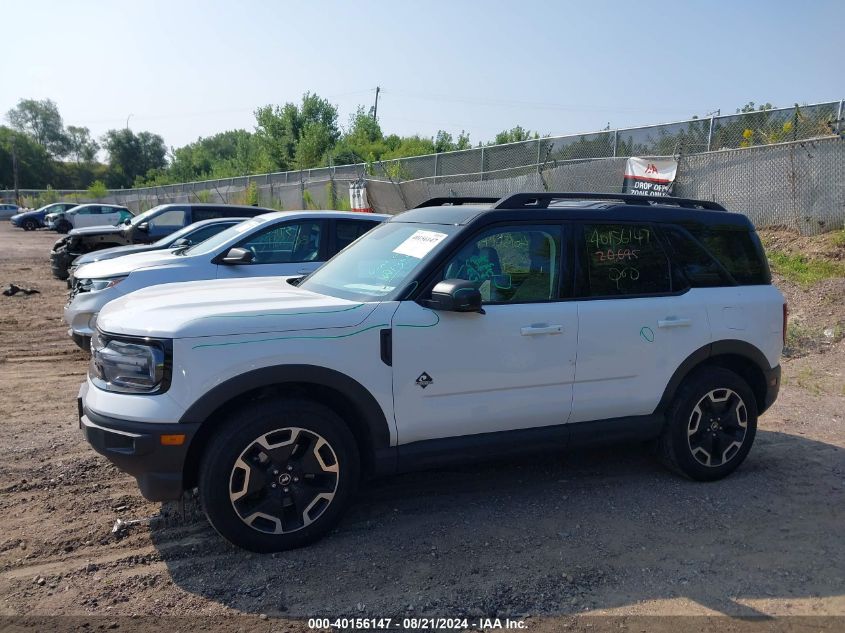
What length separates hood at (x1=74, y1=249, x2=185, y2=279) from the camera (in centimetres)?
819

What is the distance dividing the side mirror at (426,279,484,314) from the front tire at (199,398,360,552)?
850 millimetres

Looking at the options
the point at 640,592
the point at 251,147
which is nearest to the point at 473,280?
the point at 640,592

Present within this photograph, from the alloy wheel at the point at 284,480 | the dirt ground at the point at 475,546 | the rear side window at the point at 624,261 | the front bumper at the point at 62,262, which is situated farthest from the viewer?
the front bumper at the point at 62,262

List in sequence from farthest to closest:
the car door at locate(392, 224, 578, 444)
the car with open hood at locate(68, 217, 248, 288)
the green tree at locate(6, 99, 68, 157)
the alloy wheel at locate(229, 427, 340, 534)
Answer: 1. the green tree at locate(6, 99, 68, 157)
2. the car with open hood at locate(68, 217, 248, 288)
3. the car door at locate(392, 224, 578, 444)
4. the alloy wheel at locate(229, 427, 340, 534)

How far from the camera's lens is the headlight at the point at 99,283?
315 inches

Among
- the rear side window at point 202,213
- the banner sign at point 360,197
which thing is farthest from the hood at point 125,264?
the banner sign at point 360,197

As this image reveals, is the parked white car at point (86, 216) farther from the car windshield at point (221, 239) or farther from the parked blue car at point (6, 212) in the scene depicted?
the car windshield at point (221, 239)

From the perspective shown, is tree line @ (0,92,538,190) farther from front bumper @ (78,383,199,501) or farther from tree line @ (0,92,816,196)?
front bumper @ (78,383,199,501)

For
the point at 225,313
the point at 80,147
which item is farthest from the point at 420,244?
the point at 80,147

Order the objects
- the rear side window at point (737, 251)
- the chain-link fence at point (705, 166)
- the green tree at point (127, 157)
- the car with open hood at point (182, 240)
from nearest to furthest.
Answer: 1. the rear side window at point (737, 251)
2. the car with open hood at point (182, 240)
3. the chain-link fence at point (705, 166)
4. the green tree at point (127, 157)

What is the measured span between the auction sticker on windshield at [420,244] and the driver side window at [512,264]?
18 centimetres

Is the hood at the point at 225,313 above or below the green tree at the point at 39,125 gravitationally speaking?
below

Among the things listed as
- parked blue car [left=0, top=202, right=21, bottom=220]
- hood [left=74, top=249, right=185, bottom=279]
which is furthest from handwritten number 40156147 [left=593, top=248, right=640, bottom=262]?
parked blue car [left=0, top=202, right=21, bottom=220]

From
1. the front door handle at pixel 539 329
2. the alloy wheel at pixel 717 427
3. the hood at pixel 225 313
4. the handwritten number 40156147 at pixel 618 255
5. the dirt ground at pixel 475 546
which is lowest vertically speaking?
the dirt ground at pixel 475 546
